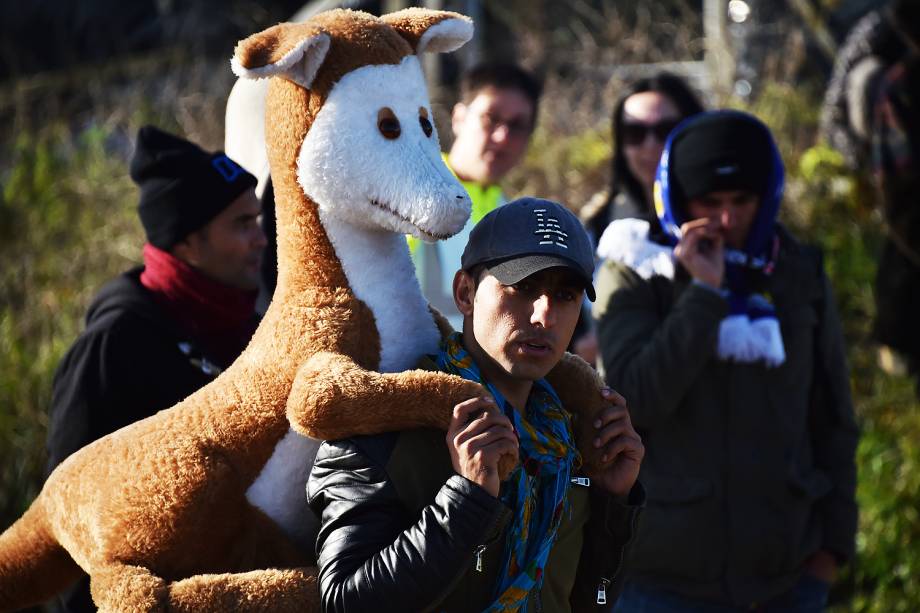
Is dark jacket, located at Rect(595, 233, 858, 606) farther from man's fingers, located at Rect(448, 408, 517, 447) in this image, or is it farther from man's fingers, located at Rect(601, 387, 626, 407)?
man's fingers, located at Rect(448, 408, 517, 447)

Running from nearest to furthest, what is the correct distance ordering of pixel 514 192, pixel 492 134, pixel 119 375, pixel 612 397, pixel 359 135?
1. pixel 359 135
2. pixel 612 397
3. pixel 119 375
4. pixel 492 134
5. pixel 514 192

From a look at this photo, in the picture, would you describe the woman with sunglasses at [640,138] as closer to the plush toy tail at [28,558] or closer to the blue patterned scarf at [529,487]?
the blue patterned scarf at [529,487]

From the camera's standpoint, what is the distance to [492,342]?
2.09 meters

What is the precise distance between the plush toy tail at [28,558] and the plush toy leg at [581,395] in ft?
3.42

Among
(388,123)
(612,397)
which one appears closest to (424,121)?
(388,123)

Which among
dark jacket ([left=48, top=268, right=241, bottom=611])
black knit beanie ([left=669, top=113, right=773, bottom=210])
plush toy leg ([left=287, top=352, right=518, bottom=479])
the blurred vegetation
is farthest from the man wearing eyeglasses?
the blurred vegetation

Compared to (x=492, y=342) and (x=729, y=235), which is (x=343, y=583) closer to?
(x=492, y=342)

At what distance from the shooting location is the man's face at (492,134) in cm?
419

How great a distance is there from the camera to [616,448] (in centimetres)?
220

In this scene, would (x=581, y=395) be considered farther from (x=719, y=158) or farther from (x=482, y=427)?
(x=719, y=158)

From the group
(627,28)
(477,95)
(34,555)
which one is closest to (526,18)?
(627,28)

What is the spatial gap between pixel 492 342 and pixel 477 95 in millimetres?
2420

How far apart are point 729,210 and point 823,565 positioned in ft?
3.55

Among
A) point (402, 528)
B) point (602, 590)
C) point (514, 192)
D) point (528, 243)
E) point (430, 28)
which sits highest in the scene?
point (430, 28)
